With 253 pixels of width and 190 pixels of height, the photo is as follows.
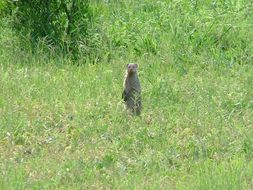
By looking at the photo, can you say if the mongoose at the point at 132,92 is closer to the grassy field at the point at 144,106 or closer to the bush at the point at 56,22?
the grassy field at the point at 144,106

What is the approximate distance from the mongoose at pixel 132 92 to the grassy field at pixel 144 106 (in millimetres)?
100

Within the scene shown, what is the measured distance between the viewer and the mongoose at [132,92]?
22.2 ft

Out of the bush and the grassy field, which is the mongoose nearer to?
the grassy field

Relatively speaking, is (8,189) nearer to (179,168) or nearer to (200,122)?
(179,168)

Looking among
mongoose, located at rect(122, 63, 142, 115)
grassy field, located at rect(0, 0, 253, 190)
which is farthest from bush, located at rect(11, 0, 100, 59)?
mongoose, located at rect(122, 63, 142, 115)

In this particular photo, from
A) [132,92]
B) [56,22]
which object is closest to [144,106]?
[132,92]

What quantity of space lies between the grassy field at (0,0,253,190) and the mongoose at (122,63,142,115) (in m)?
0.10

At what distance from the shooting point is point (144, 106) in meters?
7.04

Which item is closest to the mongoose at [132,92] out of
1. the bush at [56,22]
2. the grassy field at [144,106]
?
the grassy field at [144,106]

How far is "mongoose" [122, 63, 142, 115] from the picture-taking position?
Result: 675 centimetres

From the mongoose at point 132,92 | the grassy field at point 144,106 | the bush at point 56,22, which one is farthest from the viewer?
the bush at point 56,22

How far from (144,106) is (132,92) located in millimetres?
262

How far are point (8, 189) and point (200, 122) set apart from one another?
210cm

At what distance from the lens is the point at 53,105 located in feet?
22.9
